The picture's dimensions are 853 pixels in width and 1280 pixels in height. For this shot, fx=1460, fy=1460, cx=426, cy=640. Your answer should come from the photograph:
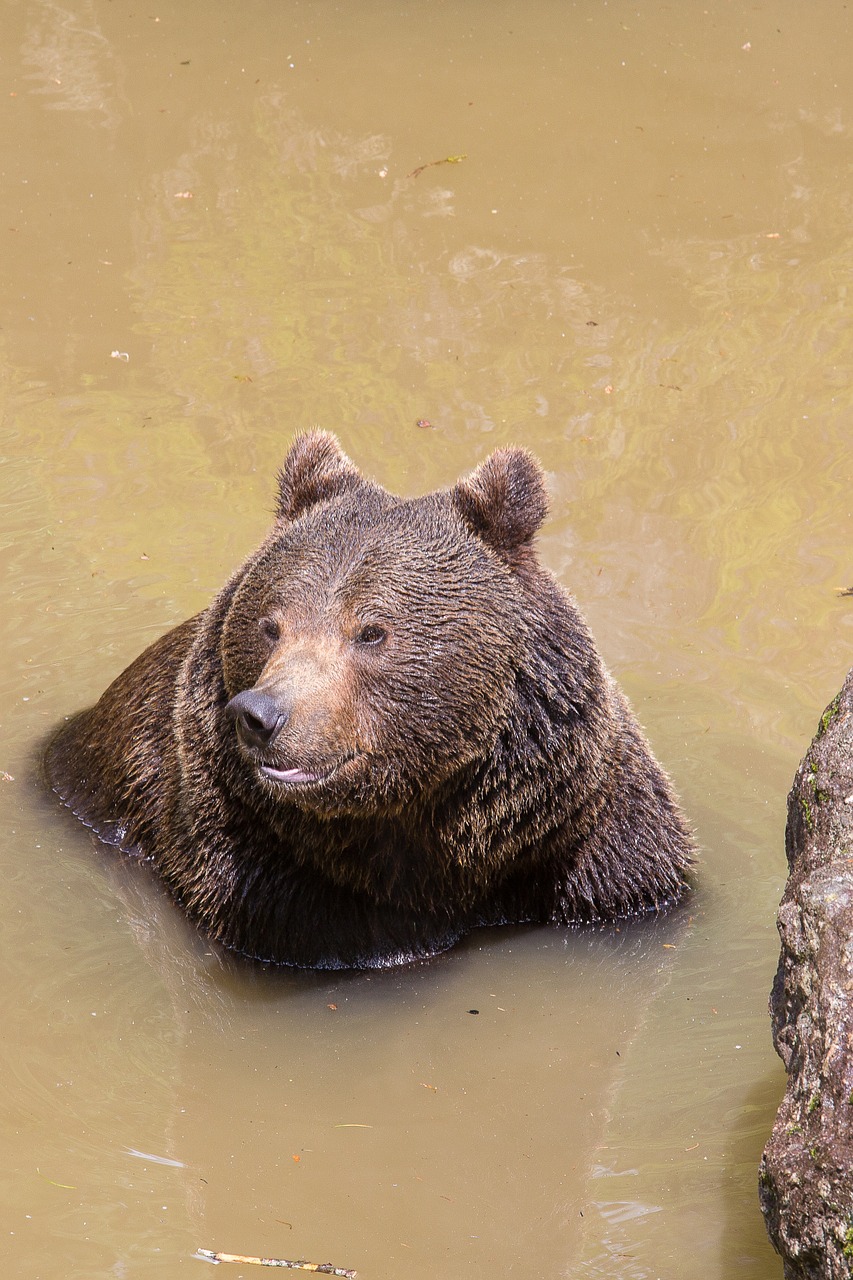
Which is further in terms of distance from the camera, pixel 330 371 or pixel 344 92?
pixel 344 92

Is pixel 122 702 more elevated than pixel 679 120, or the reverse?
pixel 679 120

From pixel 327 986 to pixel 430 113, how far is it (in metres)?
10.2

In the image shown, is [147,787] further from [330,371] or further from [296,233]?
[296,233]

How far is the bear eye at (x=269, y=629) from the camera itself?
5348 millimetres

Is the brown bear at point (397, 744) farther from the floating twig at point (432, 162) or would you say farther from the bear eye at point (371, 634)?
the floating twig at point (432, 162)

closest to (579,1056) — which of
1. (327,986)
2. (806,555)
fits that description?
(327,986)

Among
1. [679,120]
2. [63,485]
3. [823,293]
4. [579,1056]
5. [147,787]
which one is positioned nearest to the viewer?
[579,1056]

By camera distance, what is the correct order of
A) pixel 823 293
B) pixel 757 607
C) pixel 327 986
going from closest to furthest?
1. pixel 327 986
2. pixel 757 607
3. pixel 823 293

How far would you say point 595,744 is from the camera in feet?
19.4

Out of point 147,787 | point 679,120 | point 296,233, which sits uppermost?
point 679,120

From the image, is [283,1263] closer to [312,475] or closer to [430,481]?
[312,475]

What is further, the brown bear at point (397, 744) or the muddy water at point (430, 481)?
the brown bear at point (397, 744)

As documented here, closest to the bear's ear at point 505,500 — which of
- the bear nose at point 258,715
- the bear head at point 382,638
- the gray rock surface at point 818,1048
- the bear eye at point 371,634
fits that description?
the bear head at point 382,638

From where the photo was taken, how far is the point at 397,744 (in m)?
5.38
